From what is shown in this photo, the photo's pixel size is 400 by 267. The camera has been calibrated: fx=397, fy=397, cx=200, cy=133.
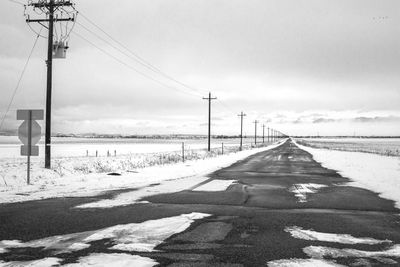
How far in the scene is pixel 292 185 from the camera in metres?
14.7

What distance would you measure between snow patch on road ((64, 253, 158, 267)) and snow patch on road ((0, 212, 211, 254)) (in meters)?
0.35

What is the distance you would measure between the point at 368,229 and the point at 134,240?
4231 mm

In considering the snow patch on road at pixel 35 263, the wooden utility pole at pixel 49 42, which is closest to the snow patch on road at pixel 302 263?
the snow patch on road at pixel 35 263

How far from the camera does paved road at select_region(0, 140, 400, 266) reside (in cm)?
536

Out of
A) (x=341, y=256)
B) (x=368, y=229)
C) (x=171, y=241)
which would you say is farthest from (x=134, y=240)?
(x=368, y=229)

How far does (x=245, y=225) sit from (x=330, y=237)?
155 centimetres

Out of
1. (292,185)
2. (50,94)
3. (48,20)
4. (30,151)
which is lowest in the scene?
(292,185)

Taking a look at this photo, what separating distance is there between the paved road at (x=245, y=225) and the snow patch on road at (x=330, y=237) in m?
0.02

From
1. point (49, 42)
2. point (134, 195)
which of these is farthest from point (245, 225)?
point (49, 42)

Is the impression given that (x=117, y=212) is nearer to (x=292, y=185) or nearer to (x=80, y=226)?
Answer: (x=80, y=226)

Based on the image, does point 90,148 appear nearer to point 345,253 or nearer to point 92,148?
point 92,148

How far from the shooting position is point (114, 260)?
16.6 ft

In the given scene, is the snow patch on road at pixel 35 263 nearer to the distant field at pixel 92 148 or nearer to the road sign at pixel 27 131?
the road sign at pixel 27 131

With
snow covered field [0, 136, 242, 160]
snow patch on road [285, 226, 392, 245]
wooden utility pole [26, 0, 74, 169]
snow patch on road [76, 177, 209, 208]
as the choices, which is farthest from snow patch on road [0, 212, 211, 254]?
snow covered field [0, 136, 242, 160]
